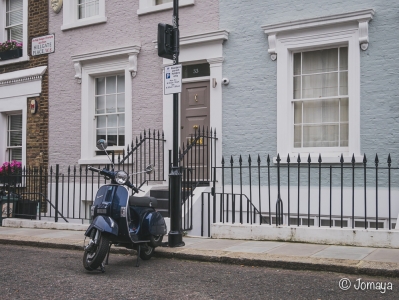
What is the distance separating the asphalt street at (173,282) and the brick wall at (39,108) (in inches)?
255

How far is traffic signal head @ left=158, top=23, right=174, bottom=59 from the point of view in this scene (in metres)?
8.02

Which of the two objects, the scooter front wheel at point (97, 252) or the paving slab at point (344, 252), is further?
the paving slab at point (344, 252)

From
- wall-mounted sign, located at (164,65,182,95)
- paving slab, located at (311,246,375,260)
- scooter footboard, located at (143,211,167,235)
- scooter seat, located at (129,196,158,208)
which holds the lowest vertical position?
paving slab, located at (311,246,375,260)

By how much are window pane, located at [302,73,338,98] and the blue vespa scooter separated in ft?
13.3

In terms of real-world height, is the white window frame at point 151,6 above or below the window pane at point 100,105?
above

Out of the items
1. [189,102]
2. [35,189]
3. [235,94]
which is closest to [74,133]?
[35,189]

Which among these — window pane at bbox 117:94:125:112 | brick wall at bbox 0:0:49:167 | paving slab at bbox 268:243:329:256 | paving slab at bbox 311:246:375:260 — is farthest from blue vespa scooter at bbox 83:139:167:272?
brick wall at bbox 0:0:49:167

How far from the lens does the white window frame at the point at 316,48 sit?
937 cm

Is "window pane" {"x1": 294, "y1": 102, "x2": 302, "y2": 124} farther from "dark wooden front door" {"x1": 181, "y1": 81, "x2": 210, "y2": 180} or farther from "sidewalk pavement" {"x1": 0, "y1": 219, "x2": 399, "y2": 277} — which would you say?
"sidewalk pavement" {"x1": 0, "y1": 219, "x2": 399, "y2": 277}

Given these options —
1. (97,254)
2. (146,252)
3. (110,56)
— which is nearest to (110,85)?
(110,56)

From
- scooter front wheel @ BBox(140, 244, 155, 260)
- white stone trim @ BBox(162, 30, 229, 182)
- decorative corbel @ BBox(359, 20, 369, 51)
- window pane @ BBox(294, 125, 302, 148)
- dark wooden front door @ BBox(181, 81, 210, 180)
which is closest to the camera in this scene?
scooter front wheel @ BBox(140, 244, 155, 260)

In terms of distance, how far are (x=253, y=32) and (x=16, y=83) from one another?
6.75 m

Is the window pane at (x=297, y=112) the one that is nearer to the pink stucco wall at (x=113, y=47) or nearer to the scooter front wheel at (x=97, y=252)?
the pink stucco wall at (x=113, y=47)

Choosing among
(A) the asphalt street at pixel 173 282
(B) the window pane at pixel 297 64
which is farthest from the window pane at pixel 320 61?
(A) the asphalt street at pixel 173 282
